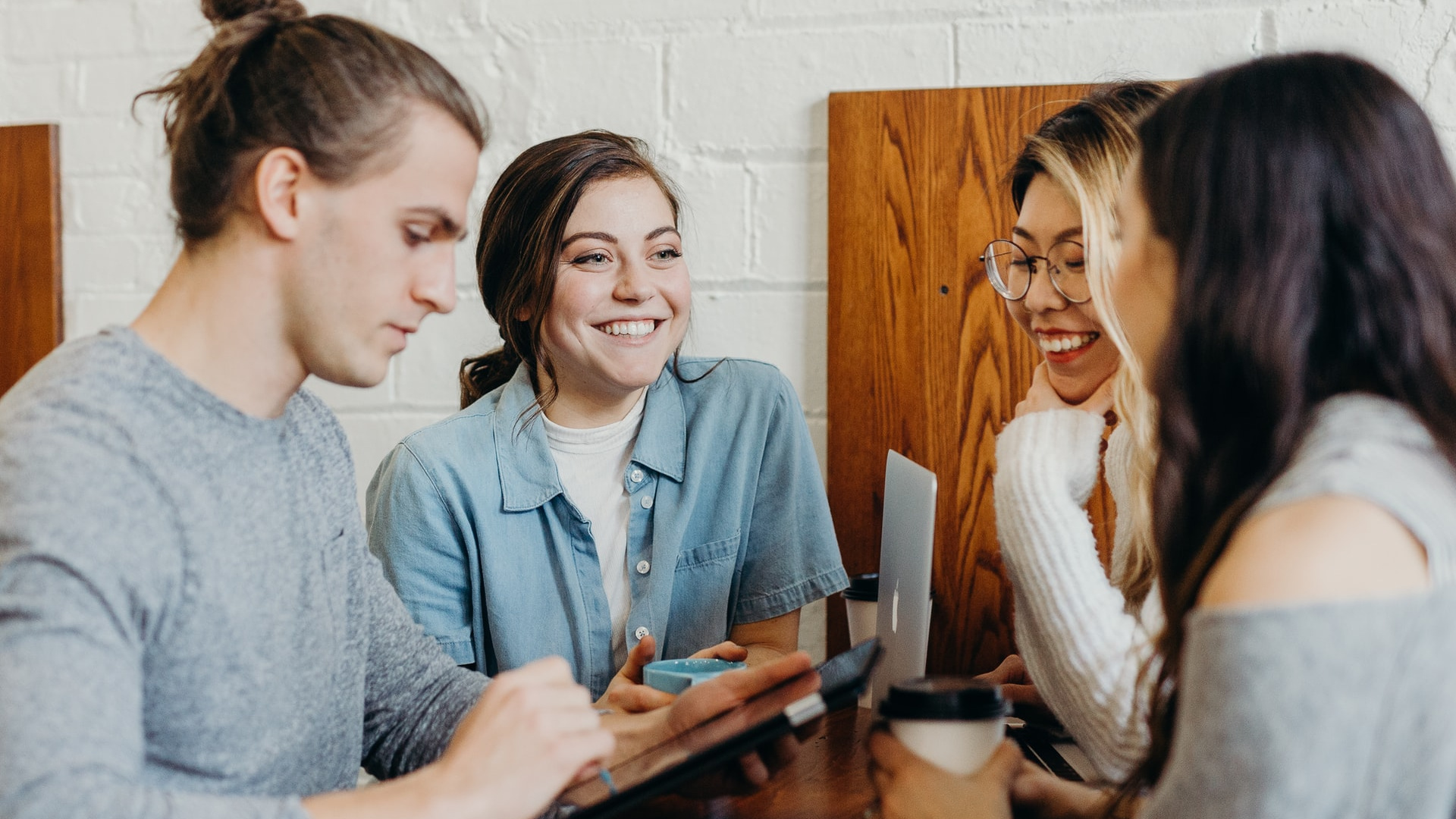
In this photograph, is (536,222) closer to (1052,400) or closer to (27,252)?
(1052,400)

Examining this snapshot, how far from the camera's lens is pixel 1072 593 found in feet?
3.50

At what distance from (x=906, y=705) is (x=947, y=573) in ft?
3.04

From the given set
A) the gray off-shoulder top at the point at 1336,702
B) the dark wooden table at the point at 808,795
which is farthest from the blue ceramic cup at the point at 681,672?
the gray off-shoulder top at the point at 1336,702

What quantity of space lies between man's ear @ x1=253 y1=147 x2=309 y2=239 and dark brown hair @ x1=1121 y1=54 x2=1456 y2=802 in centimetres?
59

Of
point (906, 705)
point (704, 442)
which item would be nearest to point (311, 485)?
point (906, 705)


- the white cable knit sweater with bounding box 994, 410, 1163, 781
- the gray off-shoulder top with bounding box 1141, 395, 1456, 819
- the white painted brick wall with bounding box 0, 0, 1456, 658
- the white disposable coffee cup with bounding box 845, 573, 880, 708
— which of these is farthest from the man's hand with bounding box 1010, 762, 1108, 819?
the white painted brick wall with bounding box 0, 0, 1456, 658

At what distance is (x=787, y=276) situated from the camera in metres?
1.67

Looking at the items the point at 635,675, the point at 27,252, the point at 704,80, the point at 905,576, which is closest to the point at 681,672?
the point at 635,675

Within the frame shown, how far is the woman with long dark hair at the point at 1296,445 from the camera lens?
1.83 feet

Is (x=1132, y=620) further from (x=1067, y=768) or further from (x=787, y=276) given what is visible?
(x=787, y=276)

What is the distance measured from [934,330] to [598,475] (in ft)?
1.70

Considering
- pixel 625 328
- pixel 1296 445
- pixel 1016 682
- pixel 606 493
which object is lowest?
pixel 1016 682

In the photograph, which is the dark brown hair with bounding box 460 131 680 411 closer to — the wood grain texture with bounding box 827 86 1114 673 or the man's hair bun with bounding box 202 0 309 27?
the wood grain texture with bounding box 827 86 1114 673

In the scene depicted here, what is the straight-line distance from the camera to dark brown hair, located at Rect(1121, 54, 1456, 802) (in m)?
0.67
